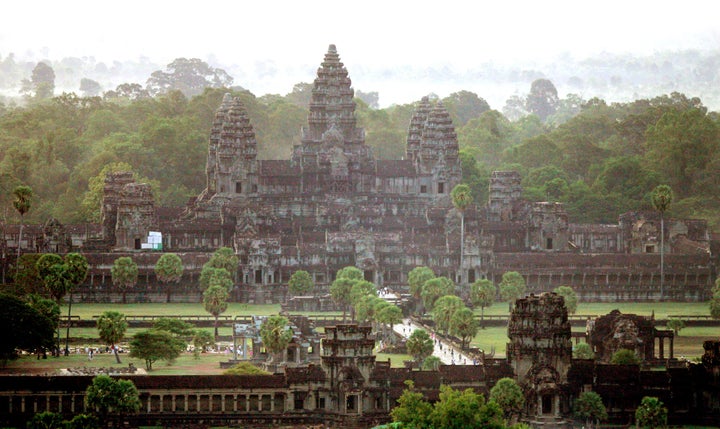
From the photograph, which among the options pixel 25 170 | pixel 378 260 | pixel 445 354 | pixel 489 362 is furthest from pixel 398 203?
pixel 489 362

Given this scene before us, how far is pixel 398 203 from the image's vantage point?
581 ft

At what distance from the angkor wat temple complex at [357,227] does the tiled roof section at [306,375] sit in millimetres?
44454

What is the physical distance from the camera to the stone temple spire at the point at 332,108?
18088cm

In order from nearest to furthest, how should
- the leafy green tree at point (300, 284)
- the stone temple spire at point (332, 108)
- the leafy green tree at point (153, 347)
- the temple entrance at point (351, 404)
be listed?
the temple entrance at point (351, 404) → the leafy green tree at point (153, 347) → the leafy green tree at point (300, 284) → the stone temple spire at point (332, 108)

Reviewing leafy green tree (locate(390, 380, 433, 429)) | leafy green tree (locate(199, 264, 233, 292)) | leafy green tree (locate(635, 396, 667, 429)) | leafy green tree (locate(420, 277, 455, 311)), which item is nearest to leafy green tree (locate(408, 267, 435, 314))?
leafy green tree (locate(420, 277, 455, 311))

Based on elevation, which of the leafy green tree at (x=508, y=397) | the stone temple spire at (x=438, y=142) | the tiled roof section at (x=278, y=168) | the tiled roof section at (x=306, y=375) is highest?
the stone temple spire at (x=438, y=142)

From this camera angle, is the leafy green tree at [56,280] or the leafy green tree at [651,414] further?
the leafy green tree at [56,280]

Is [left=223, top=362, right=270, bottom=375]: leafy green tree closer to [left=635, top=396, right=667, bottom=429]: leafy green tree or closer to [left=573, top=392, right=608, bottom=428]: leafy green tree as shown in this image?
[left=573, top=392, right=608, bottom=428]: leafy green tree

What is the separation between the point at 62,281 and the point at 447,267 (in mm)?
38173

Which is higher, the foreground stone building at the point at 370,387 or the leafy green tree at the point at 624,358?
the leafy green tree at the point at 624,358

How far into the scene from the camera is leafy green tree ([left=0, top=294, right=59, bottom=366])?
115562mm

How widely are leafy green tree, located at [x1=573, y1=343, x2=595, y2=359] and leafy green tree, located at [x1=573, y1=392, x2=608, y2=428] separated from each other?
811 cm

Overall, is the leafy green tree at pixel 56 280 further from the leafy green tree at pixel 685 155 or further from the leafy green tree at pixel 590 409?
the leafy green tree at pixel 685 155

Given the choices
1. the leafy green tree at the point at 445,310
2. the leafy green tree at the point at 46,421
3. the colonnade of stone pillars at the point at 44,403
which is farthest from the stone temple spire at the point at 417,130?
the leafy green tree at the point at 46,421
